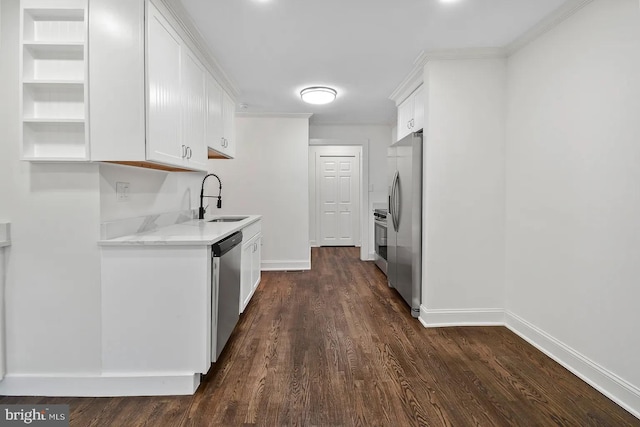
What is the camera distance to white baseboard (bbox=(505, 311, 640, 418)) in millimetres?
1763

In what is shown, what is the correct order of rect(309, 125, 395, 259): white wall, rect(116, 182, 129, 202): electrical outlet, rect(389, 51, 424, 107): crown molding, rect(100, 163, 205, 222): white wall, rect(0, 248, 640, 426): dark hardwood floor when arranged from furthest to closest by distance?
rect(309, 125, 395, 259): white wall
rect(389, 51, 424, 107): crown molding
rect(116, 182, 129, 202): electrical outlet
rect(100, 163, 205, 222): white wall
rect(0, 248, 640, 426): dark hardwood floor

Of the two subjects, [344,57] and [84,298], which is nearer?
[84,298]

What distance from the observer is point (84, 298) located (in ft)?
6.12

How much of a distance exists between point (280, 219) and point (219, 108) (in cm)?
207

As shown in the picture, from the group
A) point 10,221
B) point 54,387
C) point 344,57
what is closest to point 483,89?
point 344,57

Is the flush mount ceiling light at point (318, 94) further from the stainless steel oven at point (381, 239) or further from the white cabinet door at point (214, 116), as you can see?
the stainless steel oven at point (381, 239)

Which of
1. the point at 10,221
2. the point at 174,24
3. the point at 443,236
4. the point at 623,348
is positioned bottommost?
the point at 623,348

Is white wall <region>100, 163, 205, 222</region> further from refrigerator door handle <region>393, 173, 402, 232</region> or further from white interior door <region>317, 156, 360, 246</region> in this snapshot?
Answer: white interior door <region>317, 156, 360, 246</region>

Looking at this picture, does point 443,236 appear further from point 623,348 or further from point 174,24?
point 174,24

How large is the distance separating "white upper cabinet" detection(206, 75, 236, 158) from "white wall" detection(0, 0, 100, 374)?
1326 mm

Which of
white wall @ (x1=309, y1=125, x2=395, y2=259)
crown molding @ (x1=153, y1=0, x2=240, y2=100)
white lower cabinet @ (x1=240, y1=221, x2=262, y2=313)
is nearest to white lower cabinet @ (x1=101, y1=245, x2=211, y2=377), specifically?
white lower cabinet @ (x1=240, y1=221, x2=262, y2=313)

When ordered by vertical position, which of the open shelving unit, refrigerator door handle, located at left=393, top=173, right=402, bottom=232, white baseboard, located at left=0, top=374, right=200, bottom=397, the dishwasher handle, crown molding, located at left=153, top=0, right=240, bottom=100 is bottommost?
white baseboard, located at left=0, top=374, right=200, bottom=397

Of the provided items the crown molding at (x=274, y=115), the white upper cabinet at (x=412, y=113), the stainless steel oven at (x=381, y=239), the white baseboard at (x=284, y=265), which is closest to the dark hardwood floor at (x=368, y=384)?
Result: the stainless steel oven at (x=381, y=239)

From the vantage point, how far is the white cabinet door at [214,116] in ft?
9.78
